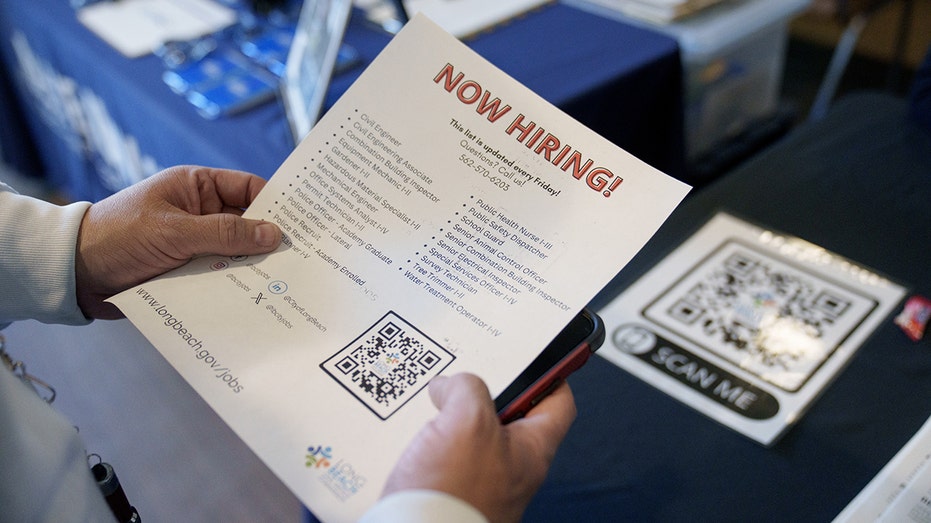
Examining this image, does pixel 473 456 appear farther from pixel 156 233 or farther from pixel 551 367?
pixel 156 233

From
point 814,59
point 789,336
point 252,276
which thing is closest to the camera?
point 252,276

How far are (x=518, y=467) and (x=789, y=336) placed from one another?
402mm

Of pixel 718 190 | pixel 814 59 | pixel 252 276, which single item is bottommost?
pixel 252 276

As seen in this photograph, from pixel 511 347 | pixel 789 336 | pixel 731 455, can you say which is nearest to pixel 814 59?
pixel 789 336

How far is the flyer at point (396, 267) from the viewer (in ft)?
1.56

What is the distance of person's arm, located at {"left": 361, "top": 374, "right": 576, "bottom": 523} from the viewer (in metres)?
0.41

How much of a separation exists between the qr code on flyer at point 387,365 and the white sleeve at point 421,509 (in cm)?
7

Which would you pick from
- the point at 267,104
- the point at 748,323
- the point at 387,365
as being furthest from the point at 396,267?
the point at 267,104

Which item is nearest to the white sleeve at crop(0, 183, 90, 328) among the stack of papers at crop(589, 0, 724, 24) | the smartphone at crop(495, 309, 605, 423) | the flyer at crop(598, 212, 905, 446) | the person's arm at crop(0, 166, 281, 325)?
the person's arm at crop(0, 166, 281, 325)

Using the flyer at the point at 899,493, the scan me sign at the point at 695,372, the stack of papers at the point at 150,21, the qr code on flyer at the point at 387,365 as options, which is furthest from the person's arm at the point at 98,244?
the stack of papers at the point at 150,21

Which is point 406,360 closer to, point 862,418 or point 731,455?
point 731,455

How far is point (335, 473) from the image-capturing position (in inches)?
17.7

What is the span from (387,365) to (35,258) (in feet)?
1.03

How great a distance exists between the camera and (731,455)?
0.63m
